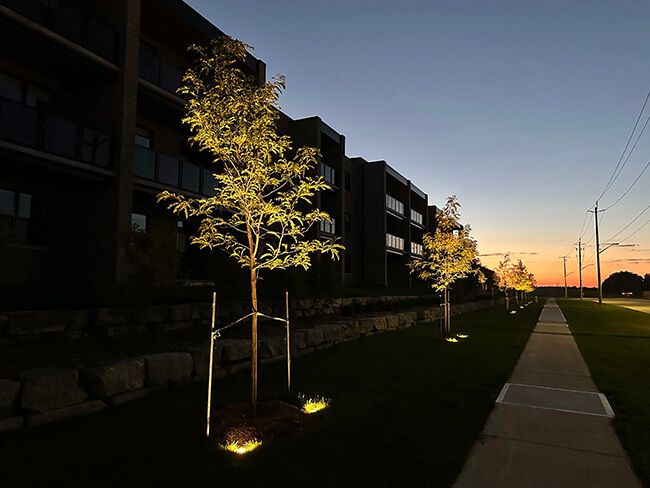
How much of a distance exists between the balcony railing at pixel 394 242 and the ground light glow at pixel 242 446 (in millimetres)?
28918

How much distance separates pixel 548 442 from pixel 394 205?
102 ft

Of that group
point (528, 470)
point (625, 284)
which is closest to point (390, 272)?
point (528, 470)

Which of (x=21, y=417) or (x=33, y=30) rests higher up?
(x=33, y=30)

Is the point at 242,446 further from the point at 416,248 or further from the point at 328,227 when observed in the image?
the point at 416,248

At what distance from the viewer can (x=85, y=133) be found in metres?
12.1

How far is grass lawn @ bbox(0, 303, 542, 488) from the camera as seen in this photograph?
148 inches

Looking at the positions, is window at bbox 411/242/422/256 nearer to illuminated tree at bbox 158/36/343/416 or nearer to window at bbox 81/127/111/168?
window at bbox 81/127/111/168

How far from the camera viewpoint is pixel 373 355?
1021 centimetres

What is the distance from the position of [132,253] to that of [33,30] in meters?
7.51

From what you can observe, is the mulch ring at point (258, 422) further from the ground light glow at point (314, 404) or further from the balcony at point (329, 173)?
the balcony at point (329, 173)

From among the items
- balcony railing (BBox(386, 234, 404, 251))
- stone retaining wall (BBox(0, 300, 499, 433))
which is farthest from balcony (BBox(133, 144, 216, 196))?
balcony railing (BBox(386, 234, 404, 251))

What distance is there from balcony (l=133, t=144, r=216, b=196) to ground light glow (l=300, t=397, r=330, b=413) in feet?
35.1

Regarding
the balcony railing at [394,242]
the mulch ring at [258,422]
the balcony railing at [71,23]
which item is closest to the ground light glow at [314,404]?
the mulch ring at [258,422]

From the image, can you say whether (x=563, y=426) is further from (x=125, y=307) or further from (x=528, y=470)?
(x=125, y=307)
